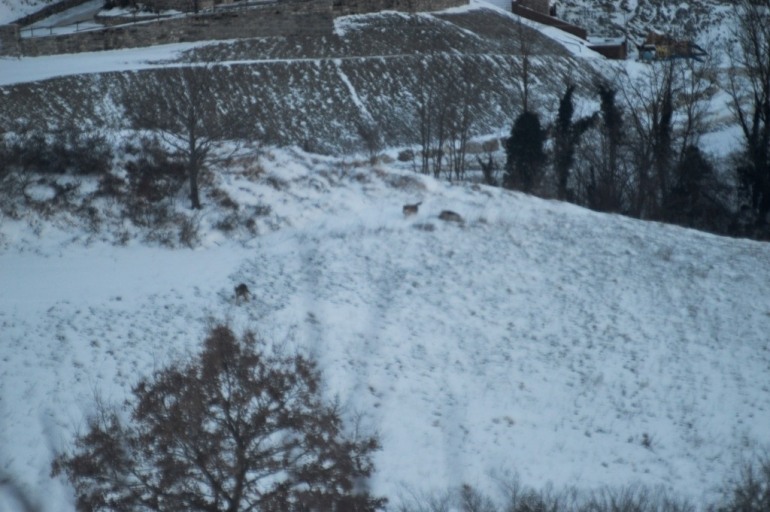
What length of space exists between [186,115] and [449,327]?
10590 mm

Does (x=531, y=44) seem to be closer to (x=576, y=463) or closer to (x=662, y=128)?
(x=662, y=128)

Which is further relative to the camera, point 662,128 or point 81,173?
point 662,128

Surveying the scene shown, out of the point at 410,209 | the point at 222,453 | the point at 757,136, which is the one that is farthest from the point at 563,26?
the point at 222,453

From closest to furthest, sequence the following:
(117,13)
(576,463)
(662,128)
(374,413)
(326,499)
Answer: (326,499) → (576,463) → (374,413) → (662,128) → (117,13)

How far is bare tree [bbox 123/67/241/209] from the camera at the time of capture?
1836cm

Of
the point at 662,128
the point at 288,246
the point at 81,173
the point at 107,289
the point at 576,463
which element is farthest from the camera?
the point at 662,128

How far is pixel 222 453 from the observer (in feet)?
23.4

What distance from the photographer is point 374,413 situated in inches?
447

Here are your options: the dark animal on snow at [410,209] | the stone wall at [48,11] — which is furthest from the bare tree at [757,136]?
the stone wall at [48,11]

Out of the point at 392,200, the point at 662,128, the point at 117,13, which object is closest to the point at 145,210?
the point at 392,200

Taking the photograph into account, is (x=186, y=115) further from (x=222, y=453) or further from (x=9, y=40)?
(x=222, y=453)

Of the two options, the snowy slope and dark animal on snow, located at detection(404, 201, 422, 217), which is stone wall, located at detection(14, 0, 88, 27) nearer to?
the snowy slope

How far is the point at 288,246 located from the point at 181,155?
14.0 ft

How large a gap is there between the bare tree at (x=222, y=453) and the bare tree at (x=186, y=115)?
11019mm
